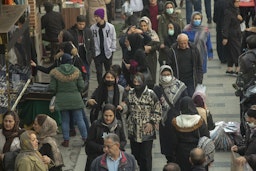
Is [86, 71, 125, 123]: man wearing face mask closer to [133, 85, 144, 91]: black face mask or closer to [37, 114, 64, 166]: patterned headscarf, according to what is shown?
[133, 85, 144, 91]: black face mask

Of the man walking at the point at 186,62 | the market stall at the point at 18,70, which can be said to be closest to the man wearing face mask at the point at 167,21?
the man walking at the point at 186,62

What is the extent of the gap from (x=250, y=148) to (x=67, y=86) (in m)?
4.12

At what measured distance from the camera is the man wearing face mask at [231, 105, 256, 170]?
12.2m

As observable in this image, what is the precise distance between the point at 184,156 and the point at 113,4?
1342 cm

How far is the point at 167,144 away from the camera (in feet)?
47.5

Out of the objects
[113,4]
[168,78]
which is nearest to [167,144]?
[168,78]

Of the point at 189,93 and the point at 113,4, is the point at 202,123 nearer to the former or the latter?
the point at 189,93

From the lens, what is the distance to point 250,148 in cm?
1245

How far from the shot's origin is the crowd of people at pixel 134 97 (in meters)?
12.1

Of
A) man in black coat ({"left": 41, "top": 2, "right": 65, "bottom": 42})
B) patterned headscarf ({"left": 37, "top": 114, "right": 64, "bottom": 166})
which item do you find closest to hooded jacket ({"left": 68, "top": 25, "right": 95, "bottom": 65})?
man in black coat ({"left": 41, "top": 2, "right": 65, "bottom": 42})

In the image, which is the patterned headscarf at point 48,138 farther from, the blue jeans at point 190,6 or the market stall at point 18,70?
the blue jeans at point 190,6

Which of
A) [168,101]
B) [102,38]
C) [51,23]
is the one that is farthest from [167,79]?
[51,23]

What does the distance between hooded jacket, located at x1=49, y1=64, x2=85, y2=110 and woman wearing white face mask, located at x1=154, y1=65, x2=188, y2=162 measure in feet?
4.69

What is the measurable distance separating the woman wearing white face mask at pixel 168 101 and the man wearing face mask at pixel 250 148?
5.81ft
